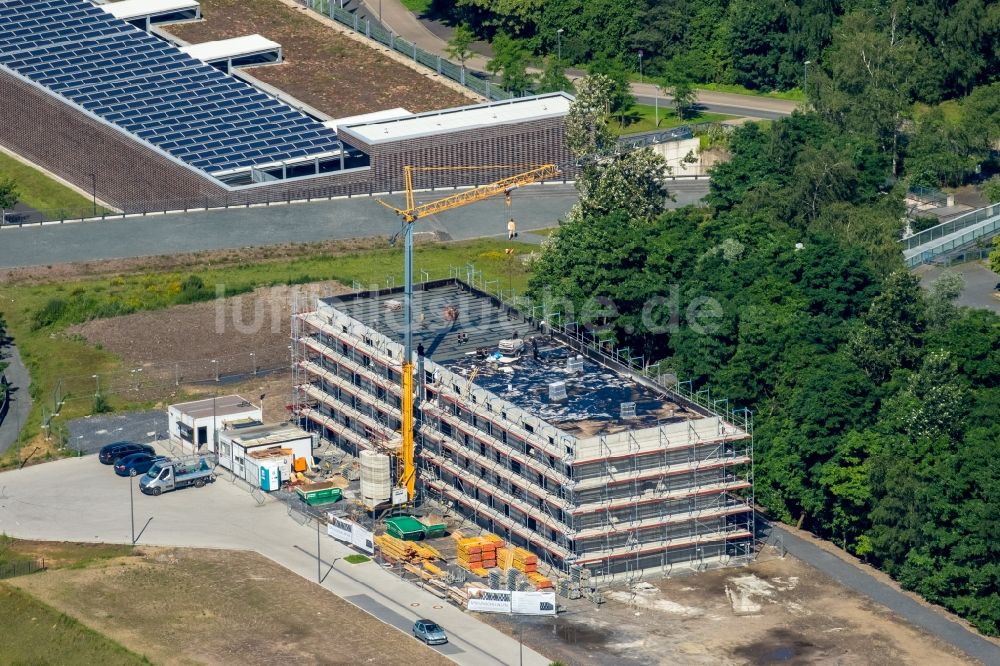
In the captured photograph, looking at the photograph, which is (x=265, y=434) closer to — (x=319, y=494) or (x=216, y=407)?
(x=216, y=407)

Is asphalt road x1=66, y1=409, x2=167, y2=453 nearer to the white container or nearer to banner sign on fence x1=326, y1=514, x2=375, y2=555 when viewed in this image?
the white container

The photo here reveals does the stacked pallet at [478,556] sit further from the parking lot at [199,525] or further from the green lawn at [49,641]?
the green lawn at [49,641]

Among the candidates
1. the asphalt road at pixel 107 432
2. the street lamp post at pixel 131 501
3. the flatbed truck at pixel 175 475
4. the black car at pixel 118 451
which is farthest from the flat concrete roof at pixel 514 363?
the street lamp post at pixel 131 501

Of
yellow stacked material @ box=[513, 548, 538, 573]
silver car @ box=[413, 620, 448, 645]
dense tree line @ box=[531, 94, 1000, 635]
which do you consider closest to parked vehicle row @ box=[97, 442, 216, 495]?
yellow stacked material @ box=[513, 548, 538, 573]

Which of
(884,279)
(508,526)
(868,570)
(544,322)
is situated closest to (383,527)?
(508,526)

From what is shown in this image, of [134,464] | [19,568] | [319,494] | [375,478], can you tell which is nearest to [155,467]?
[134,464]

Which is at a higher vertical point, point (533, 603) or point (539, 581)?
point (539, 581)
